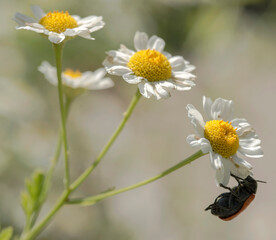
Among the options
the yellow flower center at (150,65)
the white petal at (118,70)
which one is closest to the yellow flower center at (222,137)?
the yellow flower center at (150,65)

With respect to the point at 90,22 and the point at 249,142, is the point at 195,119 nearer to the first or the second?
the point at 249,142

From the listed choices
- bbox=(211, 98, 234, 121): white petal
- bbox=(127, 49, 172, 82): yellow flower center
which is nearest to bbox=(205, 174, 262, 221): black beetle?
bbox=(211, 98, 234, 121): white petal

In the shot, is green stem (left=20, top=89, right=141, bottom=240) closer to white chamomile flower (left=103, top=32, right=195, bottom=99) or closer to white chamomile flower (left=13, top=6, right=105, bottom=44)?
white chamomile flower (left=103, top=32, right=195, bottom=99)

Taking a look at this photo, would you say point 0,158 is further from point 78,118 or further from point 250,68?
point 250,68

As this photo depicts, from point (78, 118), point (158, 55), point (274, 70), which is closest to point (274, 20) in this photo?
point (274, 70)

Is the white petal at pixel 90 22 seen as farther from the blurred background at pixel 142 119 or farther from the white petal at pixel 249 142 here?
the blurred background at pixel 142 119

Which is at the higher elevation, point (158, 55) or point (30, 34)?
point (158, 55)
